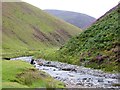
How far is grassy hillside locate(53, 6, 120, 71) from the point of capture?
6581 cm

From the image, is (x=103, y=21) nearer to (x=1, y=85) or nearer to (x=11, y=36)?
(x=1, y=85)

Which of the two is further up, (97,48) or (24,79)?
(97,48)

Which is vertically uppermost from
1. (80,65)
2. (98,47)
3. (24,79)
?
(98,47)

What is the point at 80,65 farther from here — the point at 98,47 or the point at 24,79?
the point at 24,79

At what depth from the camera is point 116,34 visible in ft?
251

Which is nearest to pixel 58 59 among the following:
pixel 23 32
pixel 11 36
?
pixel 11 36

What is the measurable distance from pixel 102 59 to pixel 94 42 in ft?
42.6

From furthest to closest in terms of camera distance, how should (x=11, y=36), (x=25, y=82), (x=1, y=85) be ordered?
(x=11, y=36)
(x=25, y=82)
(x=1, y=85)

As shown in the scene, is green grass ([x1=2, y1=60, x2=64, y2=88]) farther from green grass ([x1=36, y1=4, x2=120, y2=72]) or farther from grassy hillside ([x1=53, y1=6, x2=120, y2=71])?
grassy hillside ([x1=53, y1=6, x2=120, y2=71])

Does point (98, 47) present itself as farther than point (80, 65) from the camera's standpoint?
Yes

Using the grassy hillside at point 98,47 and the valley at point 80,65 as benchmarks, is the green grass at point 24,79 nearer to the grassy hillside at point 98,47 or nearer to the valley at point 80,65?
the valley at point 80,65

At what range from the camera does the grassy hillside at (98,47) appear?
65.8m

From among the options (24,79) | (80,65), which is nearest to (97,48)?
(80,65)

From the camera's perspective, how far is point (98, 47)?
75000 mm
